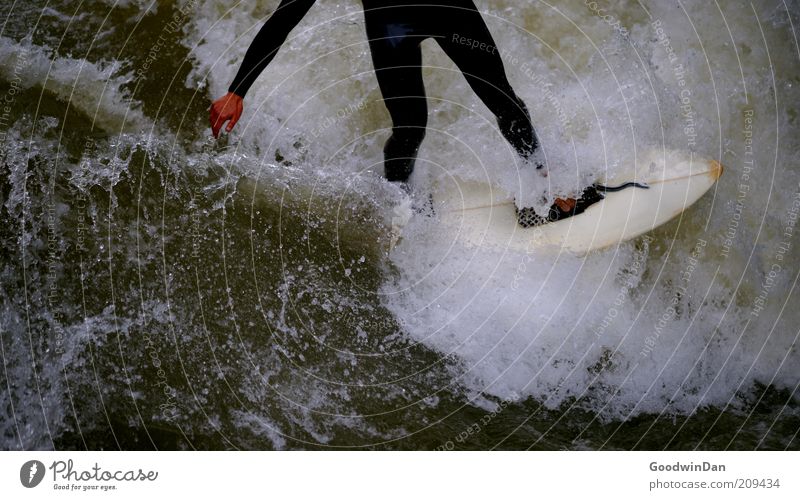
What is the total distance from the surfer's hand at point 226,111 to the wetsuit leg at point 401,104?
443mm

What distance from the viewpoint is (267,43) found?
71.6 inches

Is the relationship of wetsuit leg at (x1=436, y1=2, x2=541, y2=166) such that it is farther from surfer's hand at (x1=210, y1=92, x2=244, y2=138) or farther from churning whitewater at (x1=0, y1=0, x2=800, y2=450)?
surfer's hand at (x1=210, y1=92, x2=244, y2=138)

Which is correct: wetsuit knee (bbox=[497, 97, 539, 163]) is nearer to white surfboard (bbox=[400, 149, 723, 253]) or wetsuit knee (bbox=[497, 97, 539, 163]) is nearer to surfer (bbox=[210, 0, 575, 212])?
surfer (bbox=[210, 0, 575, 212])

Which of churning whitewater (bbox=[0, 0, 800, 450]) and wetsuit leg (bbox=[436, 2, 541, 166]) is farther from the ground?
wetsuit leg (bbox=[436, 2, 541, 166])

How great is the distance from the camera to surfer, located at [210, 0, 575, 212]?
179 cm

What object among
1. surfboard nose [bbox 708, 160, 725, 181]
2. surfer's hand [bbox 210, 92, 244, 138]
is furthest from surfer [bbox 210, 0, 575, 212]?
surfboard nose [bbox 708, 160, 725, 181]

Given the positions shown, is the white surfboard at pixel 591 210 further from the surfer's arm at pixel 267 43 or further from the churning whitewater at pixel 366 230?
the surfer's arm at pixel 267 43

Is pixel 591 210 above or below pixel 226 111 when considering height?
above

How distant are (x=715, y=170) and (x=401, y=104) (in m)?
1.00

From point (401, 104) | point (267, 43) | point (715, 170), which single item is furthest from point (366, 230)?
point (715, 170)

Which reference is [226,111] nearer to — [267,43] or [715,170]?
[267,43]

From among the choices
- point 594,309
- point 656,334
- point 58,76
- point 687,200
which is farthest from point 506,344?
point 58,76
